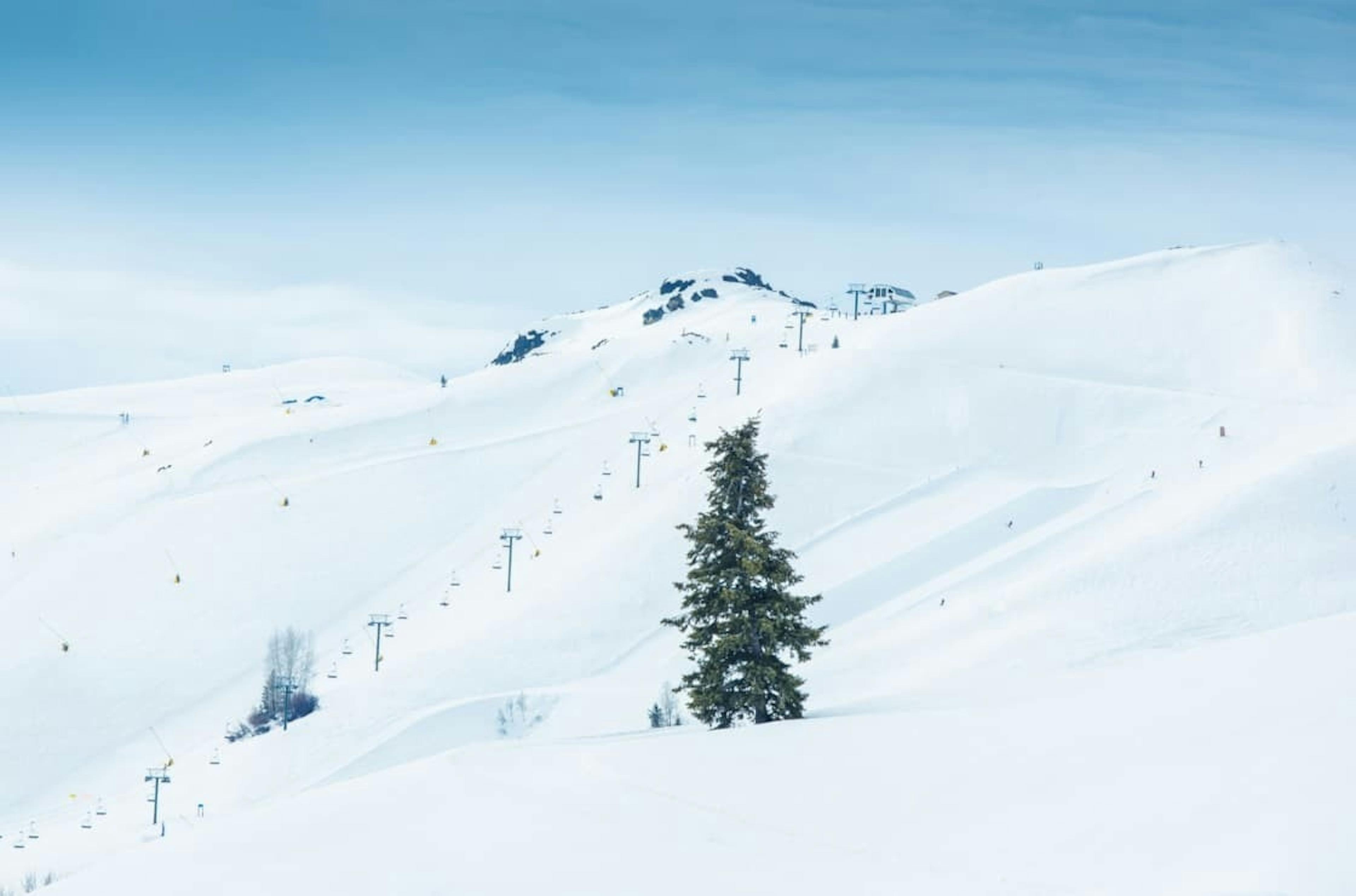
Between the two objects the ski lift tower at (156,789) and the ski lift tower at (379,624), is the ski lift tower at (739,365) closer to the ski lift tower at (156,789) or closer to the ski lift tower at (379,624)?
the ski lift tower at (379,624)

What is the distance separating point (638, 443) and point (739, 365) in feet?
63.5

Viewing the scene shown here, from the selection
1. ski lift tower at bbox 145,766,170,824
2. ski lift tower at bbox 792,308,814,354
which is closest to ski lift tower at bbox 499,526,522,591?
ski lift tower at bbox 145,766,170,824

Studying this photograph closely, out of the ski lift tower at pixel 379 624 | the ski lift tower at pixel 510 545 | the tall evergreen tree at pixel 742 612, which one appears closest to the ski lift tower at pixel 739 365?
the ski lift tower at pixel 510 545

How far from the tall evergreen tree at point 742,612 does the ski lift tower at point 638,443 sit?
69.7 metres

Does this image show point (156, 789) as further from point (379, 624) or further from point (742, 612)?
point (742, 612)

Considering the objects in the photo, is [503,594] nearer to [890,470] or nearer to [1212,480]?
[890,470]

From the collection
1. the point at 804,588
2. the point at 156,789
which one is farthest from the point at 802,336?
the point at 156,789

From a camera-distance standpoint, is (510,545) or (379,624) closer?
(379,624)

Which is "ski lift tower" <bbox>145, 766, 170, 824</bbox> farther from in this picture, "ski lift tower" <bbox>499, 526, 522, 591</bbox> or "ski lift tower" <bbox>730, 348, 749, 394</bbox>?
"ski lift tower" <bbox>730, 348, 749, 394</bbox>

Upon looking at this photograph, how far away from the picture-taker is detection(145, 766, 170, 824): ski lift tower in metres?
72.9

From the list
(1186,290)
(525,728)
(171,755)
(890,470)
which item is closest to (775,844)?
(525,728)

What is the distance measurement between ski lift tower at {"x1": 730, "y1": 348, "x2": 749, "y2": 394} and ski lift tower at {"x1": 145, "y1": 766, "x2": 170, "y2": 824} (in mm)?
60878

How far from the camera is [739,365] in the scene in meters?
132

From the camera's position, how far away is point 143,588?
112562 millimetres
